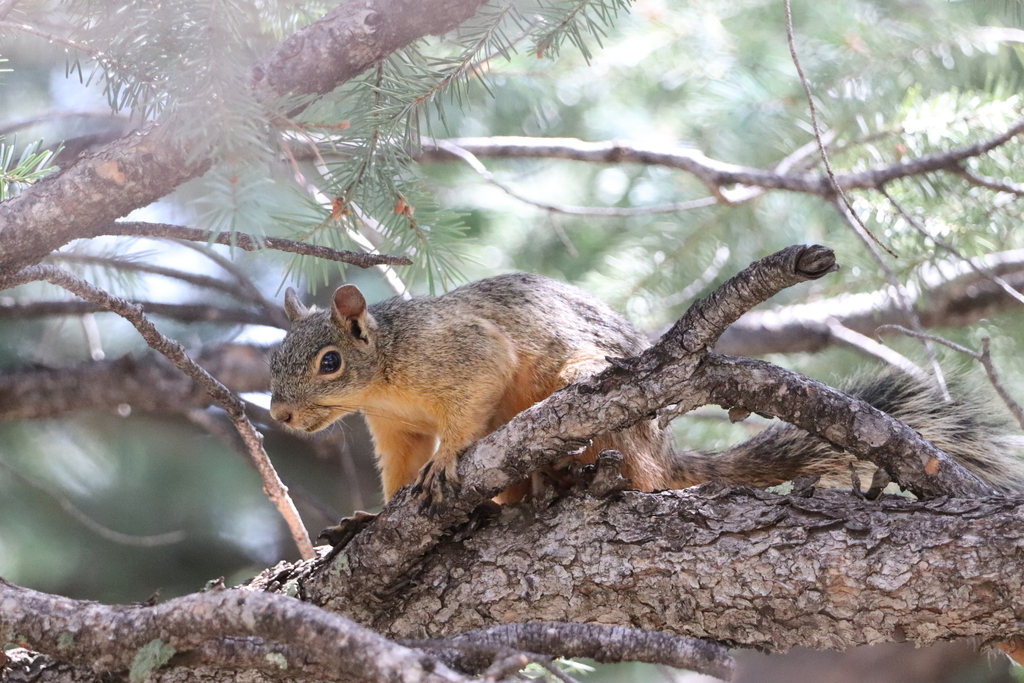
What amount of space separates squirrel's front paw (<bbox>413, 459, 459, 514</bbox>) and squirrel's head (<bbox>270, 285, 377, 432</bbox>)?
1.38ft

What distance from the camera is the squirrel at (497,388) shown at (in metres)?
1.99

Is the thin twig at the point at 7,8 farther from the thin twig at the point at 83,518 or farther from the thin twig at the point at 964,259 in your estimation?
the thin twig at the point at 964,259

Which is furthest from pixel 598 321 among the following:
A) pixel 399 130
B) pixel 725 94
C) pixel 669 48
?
pixel 669 48

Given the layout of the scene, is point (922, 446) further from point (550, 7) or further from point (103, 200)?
point (103, 200)

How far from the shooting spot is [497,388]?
2.11m

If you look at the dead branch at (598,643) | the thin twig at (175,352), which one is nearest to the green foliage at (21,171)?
the thin twig at (175,352)

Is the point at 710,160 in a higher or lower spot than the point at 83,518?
higher

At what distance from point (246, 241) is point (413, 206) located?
45 cm

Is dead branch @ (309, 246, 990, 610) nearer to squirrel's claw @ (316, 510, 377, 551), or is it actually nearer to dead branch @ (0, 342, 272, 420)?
squirrel's claw @ (316, 510, 377, 551)

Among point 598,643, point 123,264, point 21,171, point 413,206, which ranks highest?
point 123,264

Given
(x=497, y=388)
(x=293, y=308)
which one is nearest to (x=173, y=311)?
(x=293, y=308)

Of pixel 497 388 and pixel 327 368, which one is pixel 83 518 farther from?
pixel 497 388

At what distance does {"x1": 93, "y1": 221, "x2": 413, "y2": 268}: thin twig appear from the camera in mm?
1541

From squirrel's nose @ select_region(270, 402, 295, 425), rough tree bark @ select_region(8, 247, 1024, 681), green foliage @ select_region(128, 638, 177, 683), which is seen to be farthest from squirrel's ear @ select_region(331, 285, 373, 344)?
green foliage @ select_region(128, 638, 177, 683)
